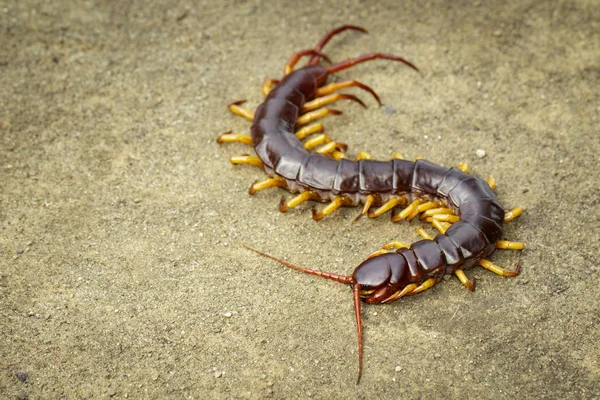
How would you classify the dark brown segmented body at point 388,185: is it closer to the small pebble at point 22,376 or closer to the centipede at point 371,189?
the centipede at point 371,189

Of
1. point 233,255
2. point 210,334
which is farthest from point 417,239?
point 210,334

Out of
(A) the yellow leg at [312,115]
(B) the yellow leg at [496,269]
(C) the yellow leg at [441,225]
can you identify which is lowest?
(B) the yellow leg at [496,269]

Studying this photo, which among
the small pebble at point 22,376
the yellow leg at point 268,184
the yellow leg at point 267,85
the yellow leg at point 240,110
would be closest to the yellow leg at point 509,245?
the yellow leg at point 268,184

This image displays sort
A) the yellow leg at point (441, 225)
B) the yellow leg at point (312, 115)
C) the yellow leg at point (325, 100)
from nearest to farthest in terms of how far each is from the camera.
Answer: the yellow leg at point (441, 225), the yellow leg at point (312, 115), the yellow leg at point (325, 100)

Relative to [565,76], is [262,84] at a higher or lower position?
lower

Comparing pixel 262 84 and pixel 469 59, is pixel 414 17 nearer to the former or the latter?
pixel 469 59

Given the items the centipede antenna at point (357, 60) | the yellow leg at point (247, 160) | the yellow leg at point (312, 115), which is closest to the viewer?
the yellow leg at point (247, 160)

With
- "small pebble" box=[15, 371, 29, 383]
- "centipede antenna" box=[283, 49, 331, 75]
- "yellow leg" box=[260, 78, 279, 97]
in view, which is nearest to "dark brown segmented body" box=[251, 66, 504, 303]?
"yellow leg" box=[260, 78, 279, 97]
